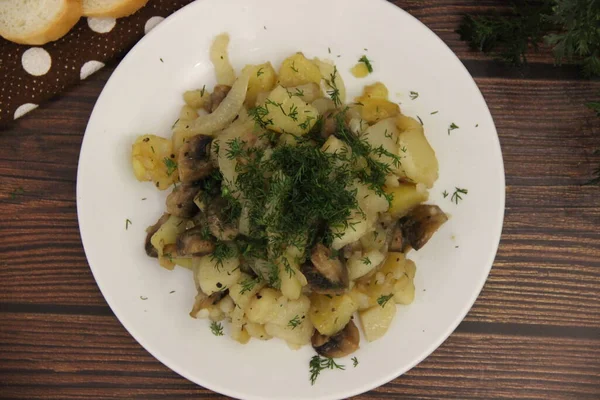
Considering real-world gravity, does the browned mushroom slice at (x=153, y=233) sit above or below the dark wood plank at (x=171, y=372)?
above

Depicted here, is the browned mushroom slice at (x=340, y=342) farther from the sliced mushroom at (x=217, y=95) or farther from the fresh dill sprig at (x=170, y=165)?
the sliced mushroom at (x=217, y=95)

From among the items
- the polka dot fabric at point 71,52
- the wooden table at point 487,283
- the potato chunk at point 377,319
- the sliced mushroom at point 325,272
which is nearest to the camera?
the sliced mushroom at point 325,272

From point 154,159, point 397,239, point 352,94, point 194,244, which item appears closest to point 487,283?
point 397,239

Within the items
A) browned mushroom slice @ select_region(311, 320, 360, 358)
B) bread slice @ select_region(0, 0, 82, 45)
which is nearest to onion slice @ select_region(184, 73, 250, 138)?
bread slice @ select_region(0, 0, 82, 45)

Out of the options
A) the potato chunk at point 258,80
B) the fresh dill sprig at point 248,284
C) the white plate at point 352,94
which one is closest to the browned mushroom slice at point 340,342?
the white plate at point 352,94

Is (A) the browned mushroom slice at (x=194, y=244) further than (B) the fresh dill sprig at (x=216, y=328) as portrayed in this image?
No

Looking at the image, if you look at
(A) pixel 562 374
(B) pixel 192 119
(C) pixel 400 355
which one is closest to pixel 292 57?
(B) pixel 192 119

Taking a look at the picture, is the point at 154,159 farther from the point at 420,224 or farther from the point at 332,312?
the point at 420,224

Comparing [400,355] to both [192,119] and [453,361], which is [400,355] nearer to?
[453,361]
